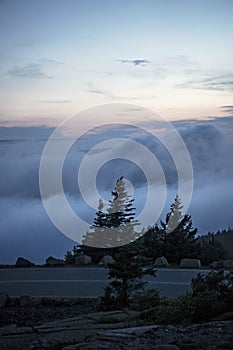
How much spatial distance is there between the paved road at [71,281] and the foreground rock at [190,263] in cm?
65

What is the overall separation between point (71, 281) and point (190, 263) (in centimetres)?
387

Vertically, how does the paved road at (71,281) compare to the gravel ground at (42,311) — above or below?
above

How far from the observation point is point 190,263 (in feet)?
51.0

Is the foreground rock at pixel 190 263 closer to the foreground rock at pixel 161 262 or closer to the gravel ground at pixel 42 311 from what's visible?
the foreground rock at pixel 161 262

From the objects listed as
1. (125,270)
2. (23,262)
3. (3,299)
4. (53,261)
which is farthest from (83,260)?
(125,270)

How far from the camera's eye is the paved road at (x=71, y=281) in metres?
12.5

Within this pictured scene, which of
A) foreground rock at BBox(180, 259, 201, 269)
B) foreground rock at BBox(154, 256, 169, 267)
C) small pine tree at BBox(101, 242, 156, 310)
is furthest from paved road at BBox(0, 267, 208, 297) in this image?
small pine tree at BBox(101, 242, 156, 310)

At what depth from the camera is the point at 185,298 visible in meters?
7.90

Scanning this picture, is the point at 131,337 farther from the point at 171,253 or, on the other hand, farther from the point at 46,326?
the point at 171,253

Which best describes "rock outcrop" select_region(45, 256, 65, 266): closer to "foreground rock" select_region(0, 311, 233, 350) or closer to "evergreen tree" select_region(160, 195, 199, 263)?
"evergreen tree" select_region(160, 195, 199, 263)

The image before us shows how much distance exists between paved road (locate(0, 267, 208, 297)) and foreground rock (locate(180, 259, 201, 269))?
65cm

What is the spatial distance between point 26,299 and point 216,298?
5.25m

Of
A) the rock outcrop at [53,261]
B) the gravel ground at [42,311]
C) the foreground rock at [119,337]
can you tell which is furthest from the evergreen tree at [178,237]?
the foreground rock at [119,337]

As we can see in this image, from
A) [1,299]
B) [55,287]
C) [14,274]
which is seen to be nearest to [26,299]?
[1,299]
